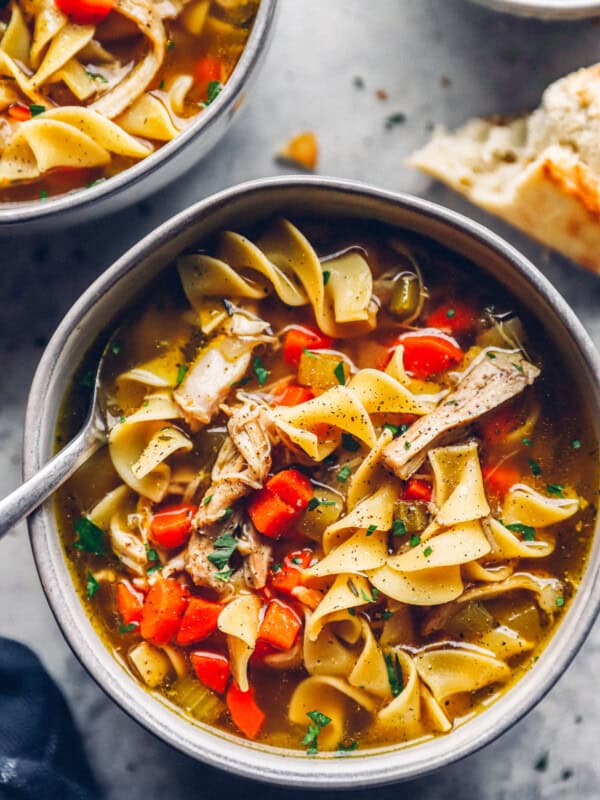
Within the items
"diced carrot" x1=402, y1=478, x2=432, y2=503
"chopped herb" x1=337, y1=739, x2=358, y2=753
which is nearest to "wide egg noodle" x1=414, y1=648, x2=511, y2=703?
"chopped herb" x1=337, y1=739, x2=358, y2=753

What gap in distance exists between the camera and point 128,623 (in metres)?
4.12

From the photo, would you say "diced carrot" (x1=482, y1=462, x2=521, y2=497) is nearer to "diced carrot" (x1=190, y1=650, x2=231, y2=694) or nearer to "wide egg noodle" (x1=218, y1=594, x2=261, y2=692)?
"wide egg noodle" (x1=218, y1=594, x2=261, y2=692)

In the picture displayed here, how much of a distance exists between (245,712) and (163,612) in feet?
1.74

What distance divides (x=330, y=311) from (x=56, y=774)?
7.66 feet

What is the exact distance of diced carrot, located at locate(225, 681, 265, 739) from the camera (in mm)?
4047

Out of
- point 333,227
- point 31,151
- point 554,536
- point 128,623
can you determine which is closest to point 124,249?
point 31,151

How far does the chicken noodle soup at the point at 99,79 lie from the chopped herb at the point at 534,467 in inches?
80.6

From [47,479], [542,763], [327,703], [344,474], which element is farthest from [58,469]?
[542,763]

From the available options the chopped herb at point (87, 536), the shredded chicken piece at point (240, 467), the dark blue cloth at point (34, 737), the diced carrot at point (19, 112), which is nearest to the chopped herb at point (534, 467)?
the shredded chicken piece at point (240, 467)

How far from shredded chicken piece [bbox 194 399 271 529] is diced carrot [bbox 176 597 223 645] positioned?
1.06ft

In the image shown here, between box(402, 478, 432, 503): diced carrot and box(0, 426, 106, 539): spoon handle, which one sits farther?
box(402, 478, 432, 503): diced carrot

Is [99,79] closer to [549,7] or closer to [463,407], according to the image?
[549,7]

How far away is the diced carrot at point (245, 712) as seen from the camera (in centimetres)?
405

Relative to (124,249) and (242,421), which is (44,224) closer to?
(124,249)
